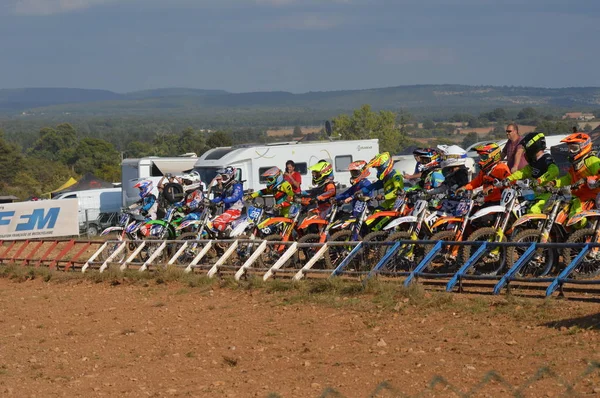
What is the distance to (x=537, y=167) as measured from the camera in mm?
13008

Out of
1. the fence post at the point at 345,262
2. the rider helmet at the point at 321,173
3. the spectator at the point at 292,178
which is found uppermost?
the rider helmet at the point at 321,173

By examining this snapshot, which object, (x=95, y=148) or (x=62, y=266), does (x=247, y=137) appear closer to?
(x=95, y=148)

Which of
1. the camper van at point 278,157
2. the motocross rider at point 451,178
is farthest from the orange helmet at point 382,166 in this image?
the camper van at point 278,157

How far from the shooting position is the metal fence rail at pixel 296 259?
11586mm

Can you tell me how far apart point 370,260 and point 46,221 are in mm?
12384

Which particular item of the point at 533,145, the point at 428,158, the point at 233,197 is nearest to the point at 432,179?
the point at 428,158

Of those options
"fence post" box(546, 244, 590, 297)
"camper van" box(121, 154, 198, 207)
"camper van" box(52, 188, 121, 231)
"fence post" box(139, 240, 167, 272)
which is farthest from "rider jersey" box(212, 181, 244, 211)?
"camper van" box(52, 188, 121, 231)

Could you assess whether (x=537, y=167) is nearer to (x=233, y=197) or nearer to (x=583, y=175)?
(x=583, y=175)

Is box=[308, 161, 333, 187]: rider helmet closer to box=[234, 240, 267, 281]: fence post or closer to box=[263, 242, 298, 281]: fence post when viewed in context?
box=[234, 240, 267, 281]: fence post

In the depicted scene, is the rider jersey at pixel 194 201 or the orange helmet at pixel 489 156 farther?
the rider jersey at pixel 194 201

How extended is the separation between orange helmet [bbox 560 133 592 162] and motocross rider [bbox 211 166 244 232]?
6.52 meters

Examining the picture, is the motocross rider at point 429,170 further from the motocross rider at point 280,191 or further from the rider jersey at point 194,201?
the rider jersey at point 194,201

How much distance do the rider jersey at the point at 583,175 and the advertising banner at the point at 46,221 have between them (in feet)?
47.1

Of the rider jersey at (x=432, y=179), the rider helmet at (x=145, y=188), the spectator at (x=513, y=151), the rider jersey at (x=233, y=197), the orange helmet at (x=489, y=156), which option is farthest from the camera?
the rider helmet at (x=145, y=188)
